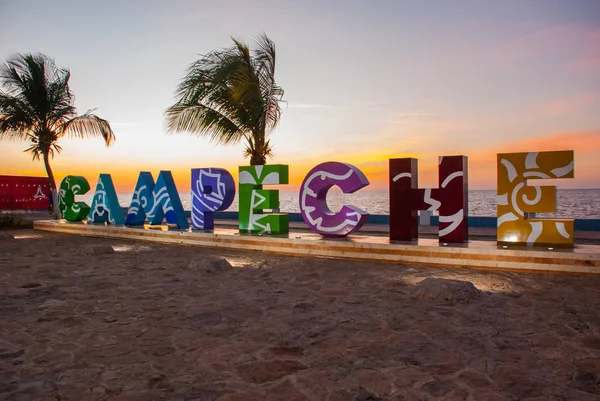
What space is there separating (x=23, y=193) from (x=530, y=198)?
30267mm

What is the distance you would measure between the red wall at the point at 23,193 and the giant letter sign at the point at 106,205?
1424 centimetres

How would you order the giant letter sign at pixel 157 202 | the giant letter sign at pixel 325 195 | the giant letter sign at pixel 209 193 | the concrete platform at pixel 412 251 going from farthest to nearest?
the giant letter sign at pixel 157 202, the giant letter sign at pixel 209 193, the giant letter sign at pixel 325 195, the concrete platform at pixel 412 251

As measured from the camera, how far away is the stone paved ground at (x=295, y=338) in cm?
344

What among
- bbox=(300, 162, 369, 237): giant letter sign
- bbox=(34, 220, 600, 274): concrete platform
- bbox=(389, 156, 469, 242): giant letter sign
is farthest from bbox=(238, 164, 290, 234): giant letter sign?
bbox=(389, 156, 469, 242): giant letter sign

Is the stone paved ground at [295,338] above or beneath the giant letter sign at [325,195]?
beneath

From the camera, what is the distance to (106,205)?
16094mm

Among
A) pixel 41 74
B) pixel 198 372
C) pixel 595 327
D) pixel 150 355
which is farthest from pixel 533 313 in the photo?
pixel 41 74

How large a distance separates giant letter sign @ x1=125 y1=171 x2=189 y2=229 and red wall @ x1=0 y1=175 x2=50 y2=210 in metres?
17.0

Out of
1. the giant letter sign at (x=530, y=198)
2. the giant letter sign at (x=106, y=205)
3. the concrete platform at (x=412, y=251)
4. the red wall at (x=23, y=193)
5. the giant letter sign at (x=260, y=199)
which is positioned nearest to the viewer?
the concrete platform at (x=412, y=251)

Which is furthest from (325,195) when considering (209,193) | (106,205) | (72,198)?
(72,198)

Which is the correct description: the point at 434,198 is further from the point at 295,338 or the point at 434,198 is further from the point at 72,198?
the point at 72,198

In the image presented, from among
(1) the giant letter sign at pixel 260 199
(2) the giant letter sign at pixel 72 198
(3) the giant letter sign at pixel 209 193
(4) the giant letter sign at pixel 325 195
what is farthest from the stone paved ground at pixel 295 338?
(2) the giant letter sign at pixel 72 198

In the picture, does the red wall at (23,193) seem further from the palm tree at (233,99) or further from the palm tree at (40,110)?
the palm tree at (233,99)

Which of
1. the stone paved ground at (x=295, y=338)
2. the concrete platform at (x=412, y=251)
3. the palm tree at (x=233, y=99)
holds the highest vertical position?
the palm tree at (x=233, y=99)
